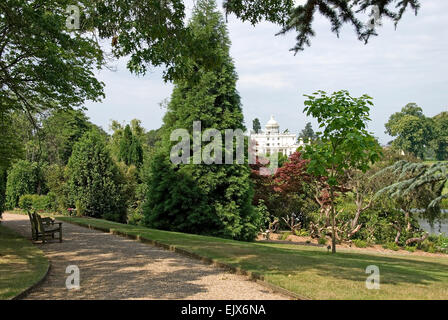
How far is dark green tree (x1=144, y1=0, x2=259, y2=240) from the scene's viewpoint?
1539cm

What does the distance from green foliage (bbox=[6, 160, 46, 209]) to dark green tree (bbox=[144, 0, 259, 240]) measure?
15494mm

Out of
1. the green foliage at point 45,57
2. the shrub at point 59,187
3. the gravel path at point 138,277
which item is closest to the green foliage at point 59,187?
the shrub at point 59,187

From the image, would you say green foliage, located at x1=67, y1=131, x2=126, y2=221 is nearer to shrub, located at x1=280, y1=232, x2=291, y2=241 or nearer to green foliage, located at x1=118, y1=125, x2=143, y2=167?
green foliage, located at x1=118, y1=125, x2=143, y2=167

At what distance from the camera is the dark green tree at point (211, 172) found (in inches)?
606

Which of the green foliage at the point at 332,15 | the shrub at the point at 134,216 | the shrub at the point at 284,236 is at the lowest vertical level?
the shrub at the point at 284,236

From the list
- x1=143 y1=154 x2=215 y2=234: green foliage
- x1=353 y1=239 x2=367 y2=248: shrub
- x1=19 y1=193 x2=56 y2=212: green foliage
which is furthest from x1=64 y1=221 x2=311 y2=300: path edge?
x1=19 y1=193 x2=56 y2=212: green foliage

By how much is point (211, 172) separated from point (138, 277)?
29.4 ft

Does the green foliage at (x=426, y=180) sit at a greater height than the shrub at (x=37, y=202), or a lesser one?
greater

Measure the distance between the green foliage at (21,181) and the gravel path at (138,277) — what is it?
2005 centimetres

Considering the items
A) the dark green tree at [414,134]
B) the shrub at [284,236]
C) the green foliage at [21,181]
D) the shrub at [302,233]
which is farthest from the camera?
the dark green tree at [414,134]

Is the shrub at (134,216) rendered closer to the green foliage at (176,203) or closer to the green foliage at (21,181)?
the green foliage at (176,203)

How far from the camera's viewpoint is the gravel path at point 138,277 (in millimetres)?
5656

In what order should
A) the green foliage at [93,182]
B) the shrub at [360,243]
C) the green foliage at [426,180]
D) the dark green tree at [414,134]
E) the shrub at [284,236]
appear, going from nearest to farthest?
the green foliage at [426,180] → the shrub at [360,243] → the shrub at [284,236] → the green foliage at [93,182] → the dark green tree at [414,134]

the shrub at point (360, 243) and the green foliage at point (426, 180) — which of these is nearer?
the green foliage at point (426, 180)
